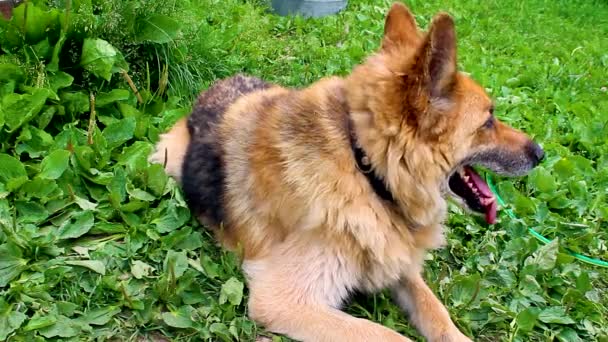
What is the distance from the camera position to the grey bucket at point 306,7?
7.32 m

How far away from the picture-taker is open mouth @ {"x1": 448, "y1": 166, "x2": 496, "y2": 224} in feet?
10.8

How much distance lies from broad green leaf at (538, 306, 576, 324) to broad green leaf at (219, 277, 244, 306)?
161 centimetres

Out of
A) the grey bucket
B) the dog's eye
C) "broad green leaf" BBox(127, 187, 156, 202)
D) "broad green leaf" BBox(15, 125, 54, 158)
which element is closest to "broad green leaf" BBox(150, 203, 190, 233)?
"broad green leaf" BBox(127, 187, 156, 202)

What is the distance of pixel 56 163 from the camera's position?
366cm

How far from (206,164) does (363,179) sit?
1084 mm

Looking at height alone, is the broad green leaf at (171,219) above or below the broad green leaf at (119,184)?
below

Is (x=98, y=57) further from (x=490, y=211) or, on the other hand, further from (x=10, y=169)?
(x=490, y=211)

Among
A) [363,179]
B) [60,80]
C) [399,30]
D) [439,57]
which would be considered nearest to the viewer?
[439,57]

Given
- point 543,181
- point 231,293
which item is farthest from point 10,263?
point 543,181

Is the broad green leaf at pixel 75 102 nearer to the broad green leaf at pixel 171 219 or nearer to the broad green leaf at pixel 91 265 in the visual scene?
the broad green leaf at pixel 171 219

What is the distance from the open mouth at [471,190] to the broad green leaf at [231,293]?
1234 mm

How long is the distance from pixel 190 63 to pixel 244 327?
2.77 m

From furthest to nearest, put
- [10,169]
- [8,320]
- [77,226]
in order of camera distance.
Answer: [10,169] → [77,226] → [8,320]

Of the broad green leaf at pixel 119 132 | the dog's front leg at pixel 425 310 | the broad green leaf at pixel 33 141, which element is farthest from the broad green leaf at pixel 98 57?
the dog's front leg at pixel 425 310
